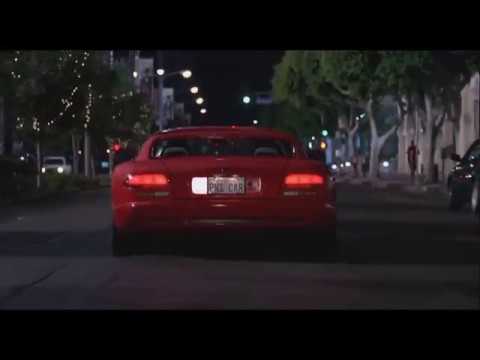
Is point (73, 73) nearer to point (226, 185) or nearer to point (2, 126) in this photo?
point (2, 126)

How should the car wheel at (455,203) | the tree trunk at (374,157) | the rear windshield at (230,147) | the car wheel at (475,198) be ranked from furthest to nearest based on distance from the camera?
the tree trunk at (374,157) → the car wheel at (455,203) → the car wheel at (475,198) → the rear windshield at (230,147)

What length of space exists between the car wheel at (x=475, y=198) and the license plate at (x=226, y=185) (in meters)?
11.7

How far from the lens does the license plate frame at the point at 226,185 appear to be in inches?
520

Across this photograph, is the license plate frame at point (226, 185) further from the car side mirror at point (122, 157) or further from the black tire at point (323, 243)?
the car side mirror at point (122, 157)

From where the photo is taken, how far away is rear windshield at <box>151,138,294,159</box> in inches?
579

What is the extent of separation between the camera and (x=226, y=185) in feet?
43.4

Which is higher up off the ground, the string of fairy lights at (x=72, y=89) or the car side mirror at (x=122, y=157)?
the string of fairy lights at (x=72, y=89)

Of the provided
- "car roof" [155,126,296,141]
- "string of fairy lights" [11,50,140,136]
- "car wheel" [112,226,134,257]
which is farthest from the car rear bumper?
"string of fairy lights" [11,50,140,136]

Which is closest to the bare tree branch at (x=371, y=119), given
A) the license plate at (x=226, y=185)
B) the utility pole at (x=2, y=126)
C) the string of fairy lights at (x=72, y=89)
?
the string of fairy lights at (x=72, y=89)

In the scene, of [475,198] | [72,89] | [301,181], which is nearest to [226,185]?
[301,181]

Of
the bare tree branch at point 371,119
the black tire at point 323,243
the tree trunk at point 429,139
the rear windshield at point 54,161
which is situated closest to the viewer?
the black tire at point 323,243

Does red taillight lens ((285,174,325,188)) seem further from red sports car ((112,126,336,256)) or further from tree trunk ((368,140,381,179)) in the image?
tree trunk ((368,140,381,179))
